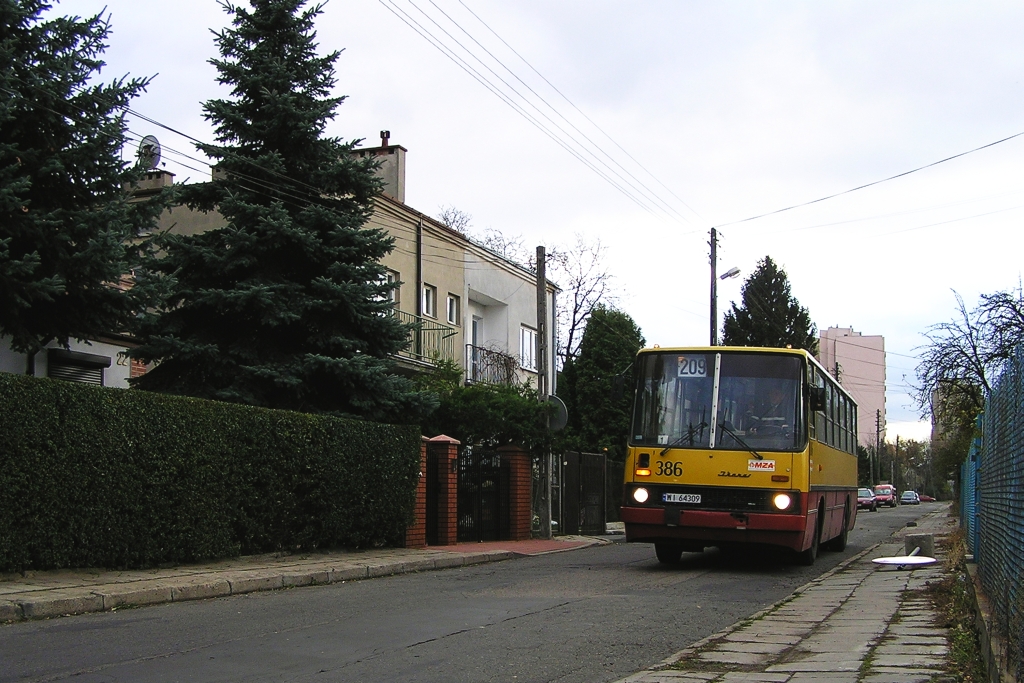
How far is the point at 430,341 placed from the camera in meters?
28.7

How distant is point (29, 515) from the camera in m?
11.3

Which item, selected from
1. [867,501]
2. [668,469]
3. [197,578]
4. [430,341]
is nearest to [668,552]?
[668,469]

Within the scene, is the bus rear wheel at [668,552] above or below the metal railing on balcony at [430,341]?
below

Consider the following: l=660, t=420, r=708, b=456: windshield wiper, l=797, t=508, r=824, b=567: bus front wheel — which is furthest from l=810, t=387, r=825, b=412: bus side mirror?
l=797, t=508, r=824, b=567: bus front wheel

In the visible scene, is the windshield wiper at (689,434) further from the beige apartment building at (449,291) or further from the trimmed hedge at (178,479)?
the beige apartment building at (449,291)

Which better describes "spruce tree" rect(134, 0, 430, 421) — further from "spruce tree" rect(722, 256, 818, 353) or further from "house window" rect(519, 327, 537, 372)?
"spruce tree" rect(722, 256, 818, 353)

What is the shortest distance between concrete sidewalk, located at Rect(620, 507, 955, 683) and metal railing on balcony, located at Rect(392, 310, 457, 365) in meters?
15.8

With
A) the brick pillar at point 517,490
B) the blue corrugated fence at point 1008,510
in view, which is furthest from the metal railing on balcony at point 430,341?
the blue corrugated fence at point 1008,510

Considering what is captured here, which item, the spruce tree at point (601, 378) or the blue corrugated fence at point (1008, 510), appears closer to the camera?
the blue corrugated fence at point (1008, 510)

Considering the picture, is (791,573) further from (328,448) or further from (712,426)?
(328,448)

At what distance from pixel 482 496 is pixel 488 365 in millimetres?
10240

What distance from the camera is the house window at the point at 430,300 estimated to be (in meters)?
29.6

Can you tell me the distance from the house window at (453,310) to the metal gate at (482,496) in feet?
30.1

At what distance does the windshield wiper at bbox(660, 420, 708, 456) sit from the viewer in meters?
14.8
